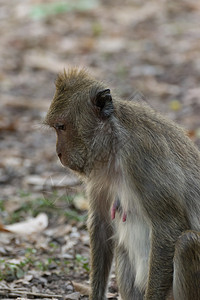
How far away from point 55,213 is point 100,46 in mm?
8244

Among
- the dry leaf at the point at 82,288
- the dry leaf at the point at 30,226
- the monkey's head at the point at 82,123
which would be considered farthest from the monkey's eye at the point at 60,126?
the dry leaf at the point at 30,226

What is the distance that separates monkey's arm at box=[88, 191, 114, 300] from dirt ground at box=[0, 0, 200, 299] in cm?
36

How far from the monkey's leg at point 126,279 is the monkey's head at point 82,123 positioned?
765mm

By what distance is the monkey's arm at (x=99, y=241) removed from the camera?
5.55 metres

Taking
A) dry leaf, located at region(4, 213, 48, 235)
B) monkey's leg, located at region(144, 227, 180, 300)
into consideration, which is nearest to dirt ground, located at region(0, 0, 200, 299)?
dry leaf, located at region(4, 213, 48, 235)

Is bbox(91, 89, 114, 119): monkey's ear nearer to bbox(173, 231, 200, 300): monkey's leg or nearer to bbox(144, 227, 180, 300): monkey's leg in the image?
bbox(144, 227, 180, 300): monkey's leg

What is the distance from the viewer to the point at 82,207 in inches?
316

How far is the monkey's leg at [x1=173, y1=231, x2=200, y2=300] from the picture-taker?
15.5 feet

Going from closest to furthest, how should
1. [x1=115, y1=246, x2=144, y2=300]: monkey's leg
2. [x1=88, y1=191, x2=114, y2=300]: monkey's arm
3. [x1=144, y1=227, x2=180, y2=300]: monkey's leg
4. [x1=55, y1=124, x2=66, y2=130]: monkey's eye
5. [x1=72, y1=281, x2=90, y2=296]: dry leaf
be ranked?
[x1=144, y1=227, x2=180, y2=300]: monkey's leg, [x1=55, y1=124, x2=66, y2=130]: monkey's eye, [x1=115, y1=246, x2=144, y2=300]: monkey's leg, [x1=88, y1=191, x2=114, y2=300]: monkey's arm, [x1=72, y1=281, x2=90, y2=296]: dry leaf

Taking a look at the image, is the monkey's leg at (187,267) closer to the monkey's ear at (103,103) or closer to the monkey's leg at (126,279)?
the monkey's leg at (126,279)

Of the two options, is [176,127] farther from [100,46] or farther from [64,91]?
[100,46]

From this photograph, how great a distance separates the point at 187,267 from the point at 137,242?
1.78ft

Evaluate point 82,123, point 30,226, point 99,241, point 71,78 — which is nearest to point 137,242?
point 99,241

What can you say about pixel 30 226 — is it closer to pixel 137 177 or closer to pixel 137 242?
pixel 137 242
